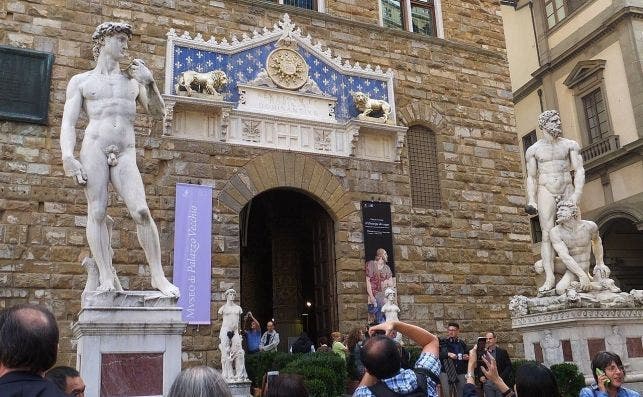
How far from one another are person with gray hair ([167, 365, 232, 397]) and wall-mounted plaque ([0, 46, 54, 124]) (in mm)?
9063

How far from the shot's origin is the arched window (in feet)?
43.3

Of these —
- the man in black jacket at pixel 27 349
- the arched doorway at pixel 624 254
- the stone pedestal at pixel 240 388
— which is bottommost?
the stone pedestal at pixel 240 388

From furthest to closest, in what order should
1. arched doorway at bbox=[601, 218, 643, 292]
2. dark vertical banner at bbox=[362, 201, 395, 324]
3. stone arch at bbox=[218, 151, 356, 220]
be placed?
arched doorway at bbox=[601, 218, 643, 292] → dark vertical banner at bbox=[362, 201, 395, 324] → stone arch at bbox=[218, 151, 356, 220]

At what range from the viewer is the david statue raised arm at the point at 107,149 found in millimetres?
6637

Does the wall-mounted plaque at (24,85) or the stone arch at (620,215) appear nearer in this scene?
the wall-mounted plaque at (24,85)

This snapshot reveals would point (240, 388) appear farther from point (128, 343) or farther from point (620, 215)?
point (620, 215)

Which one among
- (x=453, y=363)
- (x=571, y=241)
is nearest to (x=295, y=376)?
(x=453, y=363)

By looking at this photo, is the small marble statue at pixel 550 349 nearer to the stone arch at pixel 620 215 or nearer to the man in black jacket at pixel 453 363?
the man in black jacket at pixel 453 363

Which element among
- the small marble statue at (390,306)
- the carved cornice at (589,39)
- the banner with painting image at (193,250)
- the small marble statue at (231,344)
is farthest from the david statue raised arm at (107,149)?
the carved cornice at (589,39)

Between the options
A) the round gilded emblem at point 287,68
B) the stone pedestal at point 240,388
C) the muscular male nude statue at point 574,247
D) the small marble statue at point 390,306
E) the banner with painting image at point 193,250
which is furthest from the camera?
the round gilded emblem at point 287,68

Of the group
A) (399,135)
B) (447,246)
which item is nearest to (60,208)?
(399,135)

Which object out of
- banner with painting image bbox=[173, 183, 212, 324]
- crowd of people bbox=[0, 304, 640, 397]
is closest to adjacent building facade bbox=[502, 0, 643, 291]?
banner with painting image bbox=[173, 183, 212, 324]

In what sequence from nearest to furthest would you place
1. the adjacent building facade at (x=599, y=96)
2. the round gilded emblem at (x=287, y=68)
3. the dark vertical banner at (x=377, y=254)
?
1. the dark vertical banner at (x=377, y=254)
2. the round gilded emblem at (x=287, y=68)
3. the adjacent building facade at (x=599, y=96)

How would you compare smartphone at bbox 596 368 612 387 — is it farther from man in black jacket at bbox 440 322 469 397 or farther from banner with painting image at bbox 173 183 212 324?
banner with painting image at bbox 173 183 212 324
